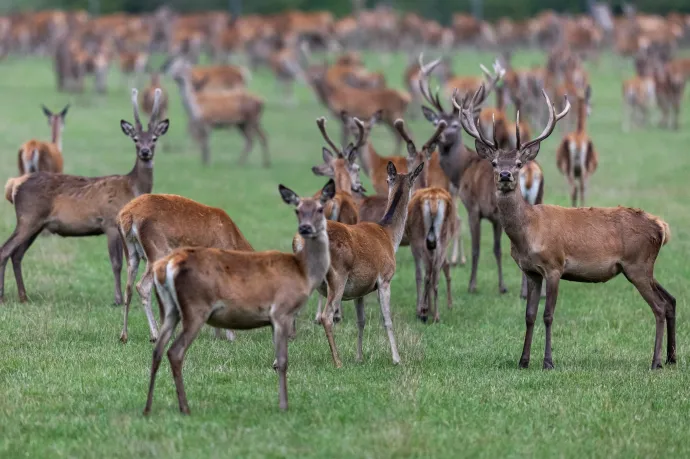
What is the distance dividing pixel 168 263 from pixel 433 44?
38.5 metres

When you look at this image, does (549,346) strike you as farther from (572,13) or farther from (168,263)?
(572,13)

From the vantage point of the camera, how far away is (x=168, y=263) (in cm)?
657

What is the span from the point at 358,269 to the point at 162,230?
4.93 ft

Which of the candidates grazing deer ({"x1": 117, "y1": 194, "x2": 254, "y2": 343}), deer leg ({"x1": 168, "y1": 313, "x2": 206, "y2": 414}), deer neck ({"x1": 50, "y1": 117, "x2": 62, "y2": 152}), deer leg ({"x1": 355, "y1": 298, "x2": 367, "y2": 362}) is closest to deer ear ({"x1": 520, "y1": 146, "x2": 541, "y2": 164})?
deer leg ({"x1": 355, "y1": 298, "x2": 367, "y2": 362})

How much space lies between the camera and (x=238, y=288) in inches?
264

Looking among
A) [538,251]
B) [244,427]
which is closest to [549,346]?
[538,251]

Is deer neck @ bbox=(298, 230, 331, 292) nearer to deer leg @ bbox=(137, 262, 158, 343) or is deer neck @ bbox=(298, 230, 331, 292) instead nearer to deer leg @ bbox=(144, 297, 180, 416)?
deer leg @ bbox=(144, 297, 180, 416)

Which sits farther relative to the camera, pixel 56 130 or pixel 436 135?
pixel 56 130

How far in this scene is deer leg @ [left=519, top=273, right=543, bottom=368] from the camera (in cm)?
821

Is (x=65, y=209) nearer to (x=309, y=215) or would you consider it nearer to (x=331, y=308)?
(x=331, y=308)

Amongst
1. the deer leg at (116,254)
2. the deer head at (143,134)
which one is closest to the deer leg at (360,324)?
the deer leg at (116,254)

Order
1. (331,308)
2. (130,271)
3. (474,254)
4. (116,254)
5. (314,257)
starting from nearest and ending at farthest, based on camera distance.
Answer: (314,257) → (331,308) → (130,271) → (116,254) → (474,254)

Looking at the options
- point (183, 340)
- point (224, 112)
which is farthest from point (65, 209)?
point (224, 112)

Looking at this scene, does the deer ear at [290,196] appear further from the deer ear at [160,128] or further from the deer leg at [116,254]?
the deer ear at [160,128]
